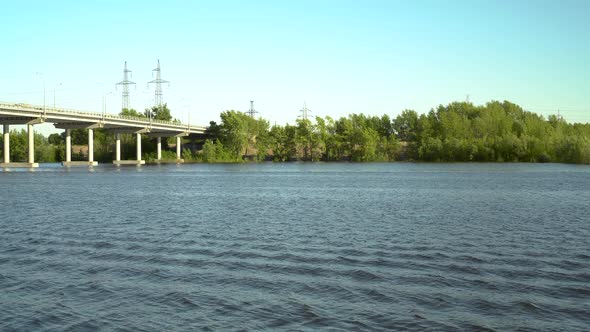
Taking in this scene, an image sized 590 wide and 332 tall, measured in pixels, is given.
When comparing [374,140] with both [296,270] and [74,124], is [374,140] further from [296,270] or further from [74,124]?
[296,270]

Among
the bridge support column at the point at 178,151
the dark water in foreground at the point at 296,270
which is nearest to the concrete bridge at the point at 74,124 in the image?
the bridge support column at the point at 178,151

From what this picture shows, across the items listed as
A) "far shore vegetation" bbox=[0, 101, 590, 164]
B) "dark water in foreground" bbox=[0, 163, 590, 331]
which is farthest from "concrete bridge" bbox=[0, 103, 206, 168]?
"dark water in foreground" bbox=[0, 163, 590, 331]

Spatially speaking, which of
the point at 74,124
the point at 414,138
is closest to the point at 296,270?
the point at 74,124

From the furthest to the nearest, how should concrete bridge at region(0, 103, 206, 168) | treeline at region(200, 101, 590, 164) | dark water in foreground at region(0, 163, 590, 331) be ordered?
treeline at region(200, 101, 590, 164)
concrete bridge at region(0, 103, 206, 168)
dark water in foreground at region(0, 163, 590, 331)

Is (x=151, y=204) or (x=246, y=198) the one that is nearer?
(x=151, y=204)

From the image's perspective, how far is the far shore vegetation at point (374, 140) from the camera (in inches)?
5468

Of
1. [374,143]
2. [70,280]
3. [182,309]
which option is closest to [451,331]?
[182,309]

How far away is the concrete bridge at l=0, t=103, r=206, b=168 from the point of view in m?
110

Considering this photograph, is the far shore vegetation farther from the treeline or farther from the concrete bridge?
the concrete bridge

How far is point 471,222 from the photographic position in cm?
2817

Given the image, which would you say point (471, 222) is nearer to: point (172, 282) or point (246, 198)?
point (172, 282)

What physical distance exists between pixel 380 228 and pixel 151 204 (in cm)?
1883

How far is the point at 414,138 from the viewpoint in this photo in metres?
161

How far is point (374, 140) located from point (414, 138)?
11.0 metres
